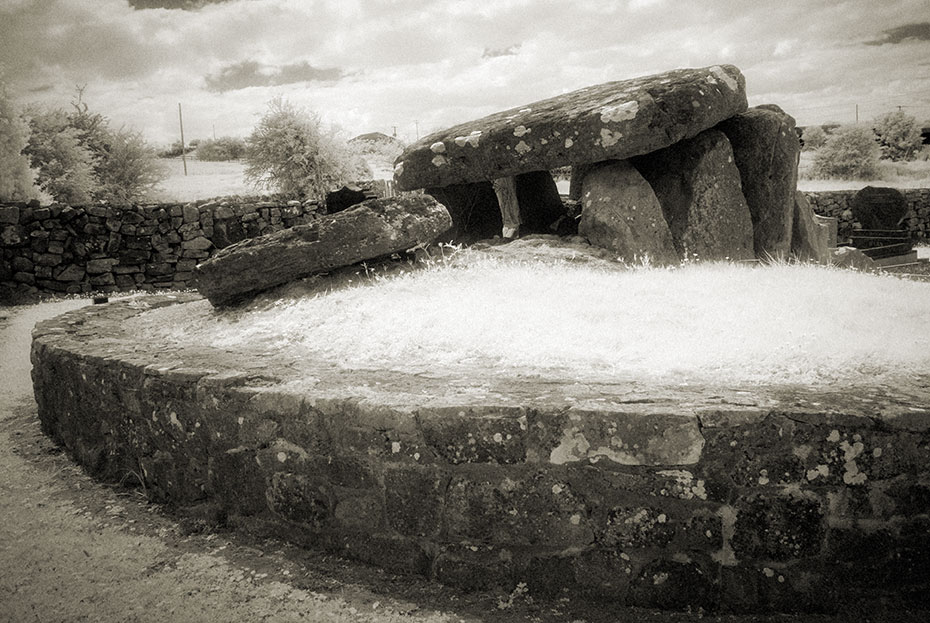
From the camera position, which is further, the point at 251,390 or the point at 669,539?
the point at 251,390

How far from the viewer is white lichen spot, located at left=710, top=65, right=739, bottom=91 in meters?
6.30

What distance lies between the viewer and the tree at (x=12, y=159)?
555 inches

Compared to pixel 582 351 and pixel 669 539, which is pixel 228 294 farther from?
pixel 669 539

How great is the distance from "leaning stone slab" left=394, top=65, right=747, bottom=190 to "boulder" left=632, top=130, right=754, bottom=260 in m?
0.33

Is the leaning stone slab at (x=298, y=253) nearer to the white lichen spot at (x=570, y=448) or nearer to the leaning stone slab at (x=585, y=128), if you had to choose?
the leaning stone slab at (x=585, y=128)

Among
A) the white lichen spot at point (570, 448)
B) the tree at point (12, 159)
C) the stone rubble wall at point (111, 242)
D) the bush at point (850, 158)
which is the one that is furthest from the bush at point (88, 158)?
the bush at point (850, 158)

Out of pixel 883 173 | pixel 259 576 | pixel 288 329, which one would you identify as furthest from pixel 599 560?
pixel 883 173

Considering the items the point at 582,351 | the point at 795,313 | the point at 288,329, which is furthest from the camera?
the point at 288,329

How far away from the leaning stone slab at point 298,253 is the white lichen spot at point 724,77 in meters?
3.70

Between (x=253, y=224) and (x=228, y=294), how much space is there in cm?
906

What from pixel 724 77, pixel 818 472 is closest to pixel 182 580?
pixel 818 472

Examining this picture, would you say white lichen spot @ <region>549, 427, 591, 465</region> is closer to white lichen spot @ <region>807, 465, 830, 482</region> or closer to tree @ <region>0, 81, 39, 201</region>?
white lichen spot @ <region>807, 465, 830, 482</region>

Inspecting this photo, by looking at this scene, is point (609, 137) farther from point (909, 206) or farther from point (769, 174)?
point (909, 206)

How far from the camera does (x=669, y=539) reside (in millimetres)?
2305
